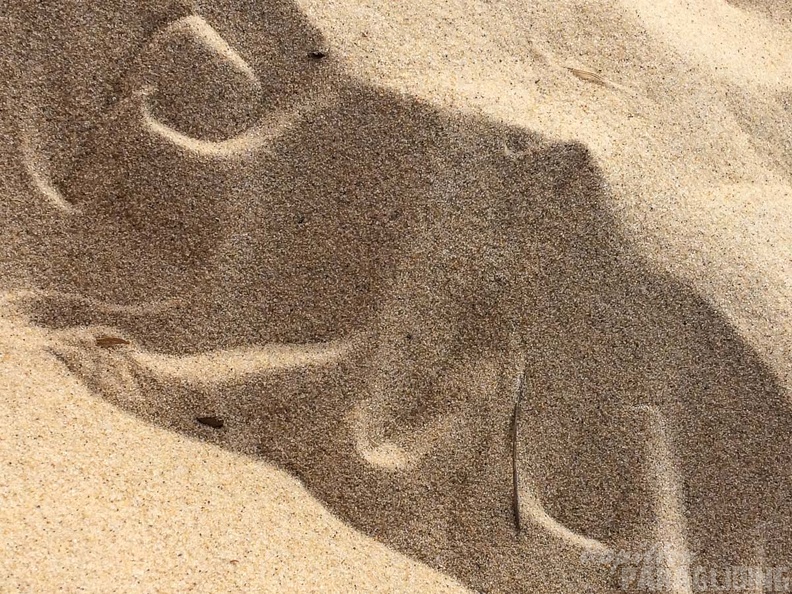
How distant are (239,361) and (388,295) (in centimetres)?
48

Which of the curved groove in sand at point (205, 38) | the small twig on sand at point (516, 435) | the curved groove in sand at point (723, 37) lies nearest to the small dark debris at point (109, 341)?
the curved groove in sand at point (205, 38)

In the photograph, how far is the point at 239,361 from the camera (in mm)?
1834

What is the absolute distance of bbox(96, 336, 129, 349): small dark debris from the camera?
1.81 metres

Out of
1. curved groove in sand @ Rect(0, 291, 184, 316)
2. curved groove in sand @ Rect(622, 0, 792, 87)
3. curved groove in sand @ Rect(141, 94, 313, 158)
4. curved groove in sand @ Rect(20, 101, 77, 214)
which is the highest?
curved groove in sand @ Rect(622, 0, 792, 87)

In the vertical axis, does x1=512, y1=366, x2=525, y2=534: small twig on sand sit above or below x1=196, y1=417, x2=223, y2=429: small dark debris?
above

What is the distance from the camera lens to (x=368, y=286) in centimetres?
184

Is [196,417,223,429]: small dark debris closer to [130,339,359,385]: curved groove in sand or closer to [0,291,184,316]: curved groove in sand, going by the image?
[130,339,359,385]: curved groove in sand

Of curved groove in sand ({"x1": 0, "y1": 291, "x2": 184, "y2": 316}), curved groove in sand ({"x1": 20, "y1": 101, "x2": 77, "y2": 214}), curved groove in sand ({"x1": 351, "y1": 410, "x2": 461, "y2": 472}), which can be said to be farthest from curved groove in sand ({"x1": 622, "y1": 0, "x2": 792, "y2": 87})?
curved groove in sand ({"x1": 20, "y1": 101, "x2": 77, "y2": 214})

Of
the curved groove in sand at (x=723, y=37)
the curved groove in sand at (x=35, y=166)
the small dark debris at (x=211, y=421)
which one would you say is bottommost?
the small dark debris at (x=211, y=421)

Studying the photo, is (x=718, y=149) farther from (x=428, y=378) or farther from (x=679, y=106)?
(x=428, y=378)

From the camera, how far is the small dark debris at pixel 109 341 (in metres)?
1.81

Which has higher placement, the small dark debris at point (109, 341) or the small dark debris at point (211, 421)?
the small dark debris at point (109, 341)

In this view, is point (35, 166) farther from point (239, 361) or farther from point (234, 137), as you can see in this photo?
point (239, 361)

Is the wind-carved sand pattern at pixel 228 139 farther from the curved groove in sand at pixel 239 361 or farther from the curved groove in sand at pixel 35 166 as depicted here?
the curved groove in sand at pixel 239 361
